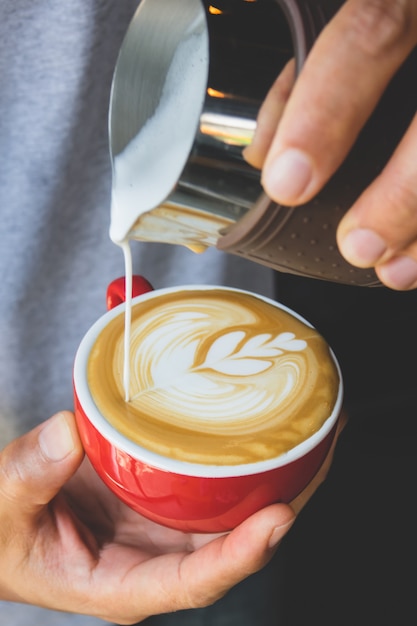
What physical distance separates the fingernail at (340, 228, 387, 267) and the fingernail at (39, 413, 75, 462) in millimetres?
449

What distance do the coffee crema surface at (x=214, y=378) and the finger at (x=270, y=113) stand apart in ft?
1.13

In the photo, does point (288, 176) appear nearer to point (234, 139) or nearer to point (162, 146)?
point (234, 139)

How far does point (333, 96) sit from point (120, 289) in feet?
1.87

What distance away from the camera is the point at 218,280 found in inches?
50.9

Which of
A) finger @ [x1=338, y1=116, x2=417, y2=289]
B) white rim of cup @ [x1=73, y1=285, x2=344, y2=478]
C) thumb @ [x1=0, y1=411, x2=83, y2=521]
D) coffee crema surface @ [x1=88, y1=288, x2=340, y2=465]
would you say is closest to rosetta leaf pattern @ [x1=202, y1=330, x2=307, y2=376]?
coffee crema surface @ [x1=88, y1=288, x2=340, y2=465]

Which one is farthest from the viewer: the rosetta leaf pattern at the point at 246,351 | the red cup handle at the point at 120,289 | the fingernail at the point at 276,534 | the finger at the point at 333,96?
the red cup handle at the point at 120,289

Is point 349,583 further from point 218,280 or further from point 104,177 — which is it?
point 104,177

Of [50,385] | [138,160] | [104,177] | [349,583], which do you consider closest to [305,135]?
[138,160]

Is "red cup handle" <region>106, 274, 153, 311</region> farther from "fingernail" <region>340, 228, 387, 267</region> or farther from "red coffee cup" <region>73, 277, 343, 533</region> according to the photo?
"fingernail" <region>340, 228, 387, 267</region>

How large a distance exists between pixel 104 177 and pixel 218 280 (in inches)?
12.1

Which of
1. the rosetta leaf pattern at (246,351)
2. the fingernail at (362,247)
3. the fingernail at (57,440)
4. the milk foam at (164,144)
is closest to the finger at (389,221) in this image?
the fingernail at (362,247)

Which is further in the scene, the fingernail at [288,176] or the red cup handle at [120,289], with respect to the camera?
the red cup handle at [120,289]

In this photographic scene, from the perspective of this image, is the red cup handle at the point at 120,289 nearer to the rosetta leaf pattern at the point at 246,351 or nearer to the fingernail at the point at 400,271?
the rosetta leaf pattern at the point at 246,351

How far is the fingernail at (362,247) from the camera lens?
1.86 ft
